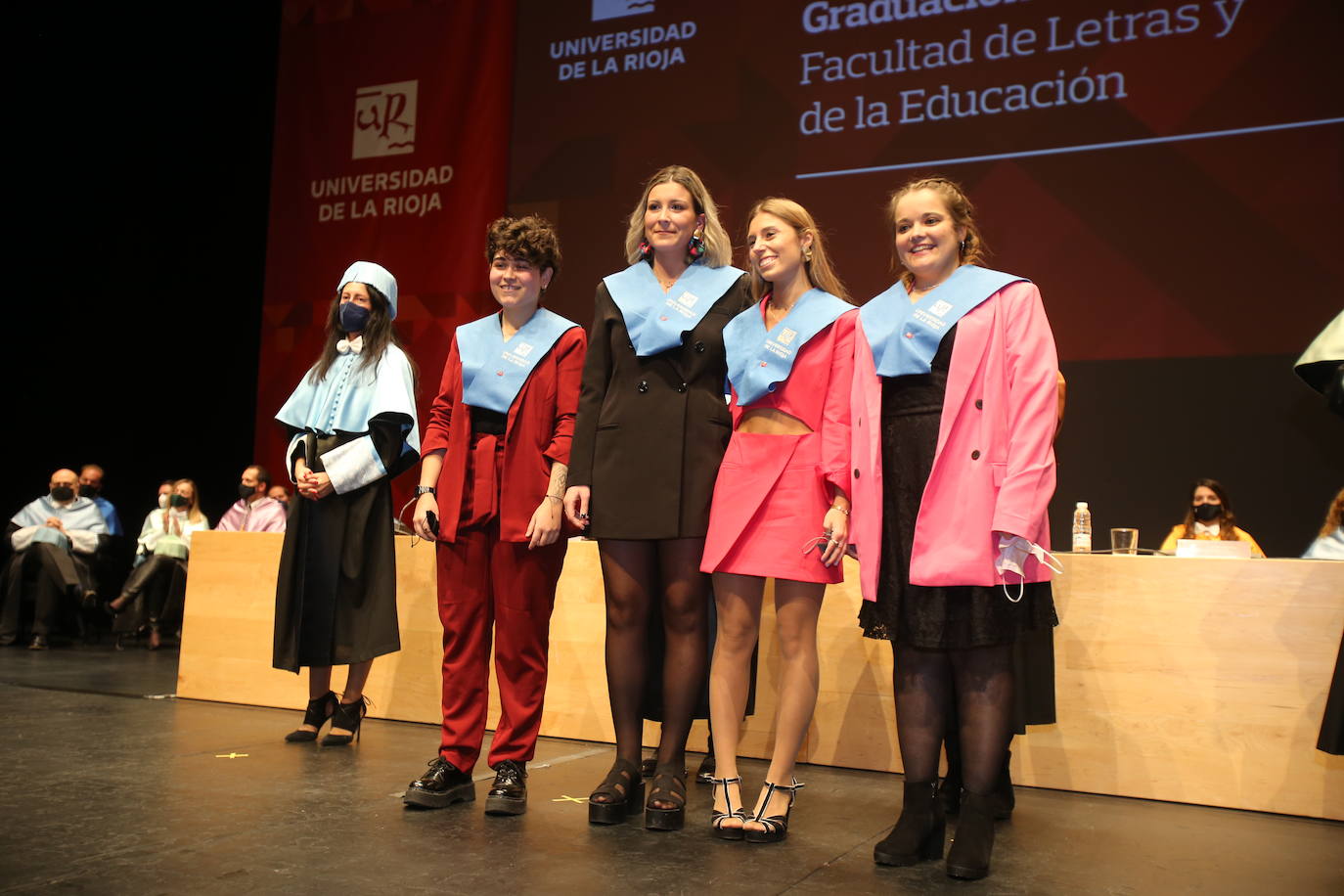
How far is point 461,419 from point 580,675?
1196 millimetres

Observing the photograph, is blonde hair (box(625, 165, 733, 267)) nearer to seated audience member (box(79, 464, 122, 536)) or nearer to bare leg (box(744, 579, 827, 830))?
bare leg (box(744, 579, 827, 830))

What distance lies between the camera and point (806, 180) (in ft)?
16.8

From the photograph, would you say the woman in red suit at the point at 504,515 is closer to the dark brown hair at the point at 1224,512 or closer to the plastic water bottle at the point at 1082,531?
the plastic water bottle at the point at 1082,531

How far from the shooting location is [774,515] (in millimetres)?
2092

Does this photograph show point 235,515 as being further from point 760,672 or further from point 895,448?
point 895,448

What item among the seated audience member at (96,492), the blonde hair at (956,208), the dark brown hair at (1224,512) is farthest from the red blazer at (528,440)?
the seated audience member at (96,492)

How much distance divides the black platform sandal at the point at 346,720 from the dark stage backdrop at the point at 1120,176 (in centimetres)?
291

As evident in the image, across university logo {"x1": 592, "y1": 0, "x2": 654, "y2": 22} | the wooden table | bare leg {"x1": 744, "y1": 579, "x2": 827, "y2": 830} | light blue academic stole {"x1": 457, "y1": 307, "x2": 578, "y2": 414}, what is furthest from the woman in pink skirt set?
university logo {"x1": 592, "y1": 0, "x2": 654, "y2": 22}

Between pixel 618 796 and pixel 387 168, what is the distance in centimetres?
516

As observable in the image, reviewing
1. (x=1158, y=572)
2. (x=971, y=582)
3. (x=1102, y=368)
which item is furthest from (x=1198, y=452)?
(x=971, y=582)

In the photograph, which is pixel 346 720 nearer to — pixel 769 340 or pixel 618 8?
pixel 769 340

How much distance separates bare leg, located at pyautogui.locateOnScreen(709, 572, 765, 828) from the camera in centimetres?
214

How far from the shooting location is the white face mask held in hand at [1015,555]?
185 cm

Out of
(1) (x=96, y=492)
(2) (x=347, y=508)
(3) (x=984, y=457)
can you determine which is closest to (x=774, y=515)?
(3) (x=984, y=457)
